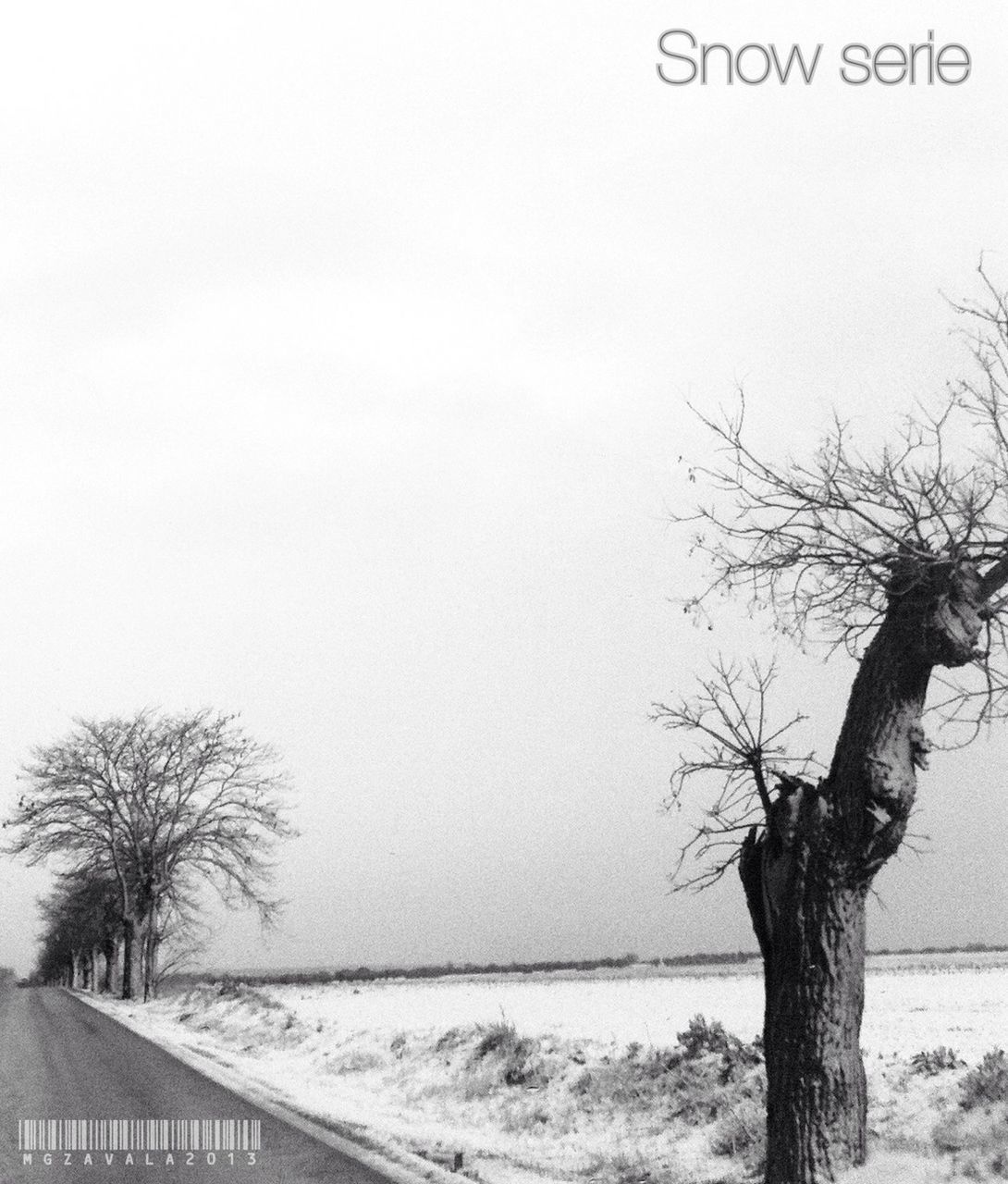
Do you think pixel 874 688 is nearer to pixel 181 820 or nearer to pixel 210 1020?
pixel 210 1020

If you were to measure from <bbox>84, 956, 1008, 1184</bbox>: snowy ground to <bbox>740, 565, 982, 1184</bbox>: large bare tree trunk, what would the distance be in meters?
0.53

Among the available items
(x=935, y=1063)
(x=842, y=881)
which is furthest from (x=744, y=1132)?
(x=842, y=881)

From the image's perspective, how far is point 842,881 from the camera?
8523 mm

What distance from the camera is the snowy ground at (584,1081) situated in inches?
397

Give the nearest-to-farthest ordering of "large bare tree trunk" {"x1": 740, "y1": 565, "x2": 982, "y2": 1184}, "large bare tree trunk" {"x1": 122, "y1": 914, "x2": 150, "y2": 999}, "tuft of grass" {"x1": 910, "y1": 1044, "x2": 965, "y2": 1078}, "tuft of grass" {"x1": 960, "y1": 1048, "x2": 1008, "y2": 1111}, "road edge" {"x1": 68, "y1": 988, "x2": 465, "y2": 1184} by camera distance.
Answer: "large bare tree trunk" {"x1": 740, "y1": 565, "x2": 982, "y2": 1184} → "road edge" {"x1": 68, "y1": 988, "x2": 465, "y2": 1184} → "tuft of grass" {"x1": 960, "y1": 1048, "x2": 1008, "y2": 1111} → "tuft of grass" {"x1": 910, "y1": 1044, "x2": 965, "y2": 1078} → "large bare tree trunk" {"x1": 122, "y1": 914, "x2": 150, "y2": 999}

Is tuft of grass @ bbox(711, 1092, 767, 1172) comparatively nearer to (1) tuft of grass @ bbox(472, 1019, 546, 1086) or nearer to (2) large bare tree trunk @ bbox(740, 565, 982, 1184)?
(2) large bare tree trunk @ bbox(740, 565, 982, 1184)

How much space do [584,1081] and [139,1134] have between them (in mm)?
5301

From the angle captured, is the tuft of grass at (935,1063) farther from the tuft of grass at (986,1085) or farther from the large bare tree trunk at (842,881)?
the large bare tree trunk at (842,881)

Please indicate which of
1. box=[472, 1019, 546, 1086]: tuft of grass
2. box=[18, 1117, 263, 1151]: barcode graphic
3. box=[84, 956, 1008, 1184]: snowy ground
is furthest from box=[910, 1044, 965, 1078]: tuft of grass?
box=[18, 1117, 263, 1151]: barcode graphic

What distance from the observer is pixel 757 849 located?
9023mm

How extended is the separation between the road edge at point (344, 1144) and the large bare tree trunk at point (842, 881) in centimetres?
248

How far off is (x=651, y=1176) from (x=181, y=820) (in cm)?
3468

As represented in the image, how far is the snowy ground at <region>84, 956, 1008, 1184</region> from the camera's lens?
1008 centimetres

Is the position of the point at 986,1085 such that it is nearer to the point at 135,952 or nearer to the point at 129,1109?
the point at 129,1109
